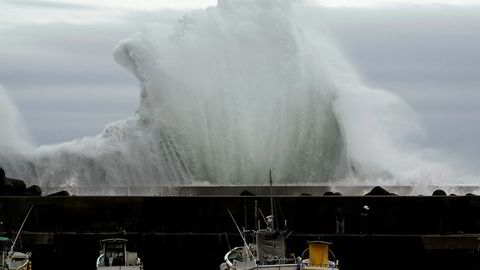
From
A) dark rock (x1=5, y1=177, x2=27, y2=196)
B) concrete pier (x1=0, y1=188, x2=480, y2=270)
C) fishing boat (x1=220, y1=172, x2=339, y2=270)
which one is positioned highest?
dark rock (x1=5, y1=177, x2=27, y2=196)

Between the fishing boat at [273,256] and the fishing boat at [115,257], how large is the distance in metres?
1.77

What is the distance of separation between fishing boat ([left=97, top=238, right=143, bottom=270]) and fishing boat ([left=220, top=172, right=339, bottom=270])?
1766mm

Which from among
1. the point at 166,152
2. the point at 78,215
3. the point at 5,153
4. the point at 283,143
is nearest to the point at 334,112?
the point at 283,143

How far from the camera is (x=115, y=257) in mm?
27859

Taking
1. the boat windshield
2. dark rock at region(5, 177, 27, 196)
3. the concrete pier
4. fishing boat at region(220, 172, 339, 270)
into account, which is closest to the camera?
fishing boat at region(220, 172, 339, 270)

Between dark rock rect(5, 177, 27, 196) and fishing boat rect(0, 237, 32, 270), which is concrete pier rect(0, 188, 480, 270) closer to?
fishing boat rect(0, 237, 32, 270)

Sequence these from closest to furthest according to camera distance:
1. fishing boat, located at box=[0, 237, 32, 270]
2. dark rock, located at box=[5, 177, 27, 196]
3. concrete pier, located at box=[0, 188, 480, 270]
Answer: fishing boat, located at box=[0, 237, 32, 270] → concrete pier, located at box=[0, 188, 480, 270] → dark rock, located at box=[5, 177, 27, 196]

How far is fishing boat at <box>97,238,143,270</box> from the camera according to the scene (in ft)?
90.5

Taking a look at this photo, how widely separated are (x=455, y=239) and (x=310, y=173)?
16.6 meters

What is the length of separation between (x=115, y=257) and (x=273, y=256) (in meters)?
3.10

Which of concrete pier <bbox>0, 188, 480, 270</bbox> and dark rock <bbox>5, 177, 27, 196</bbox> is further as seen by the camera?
dark rock <bbox>5, 177, 27, 196</bbox>

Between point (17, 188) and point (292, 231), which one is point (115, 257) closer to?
point (292, 231)

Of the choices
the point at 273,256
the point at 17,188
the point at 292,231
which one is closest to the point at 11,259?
the point at 273,256

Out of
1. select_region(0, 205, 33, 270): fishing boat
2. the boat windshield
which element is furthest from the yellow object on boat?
select_region(0, 205, 33, 270): fishing boat
